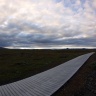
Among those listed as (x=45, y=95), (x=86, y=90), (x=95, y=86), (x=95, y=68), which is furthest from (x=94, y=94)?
(x=95, y=68)

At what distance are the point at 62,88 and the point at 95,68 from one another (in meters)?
9.55

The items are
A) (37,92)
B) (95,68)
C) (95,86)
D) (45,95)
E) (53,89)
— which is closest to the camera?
(45,95)

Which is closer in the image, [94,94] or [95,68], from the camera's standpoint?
[94,94]

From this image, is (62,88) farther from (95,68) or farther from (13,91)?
(95,68)

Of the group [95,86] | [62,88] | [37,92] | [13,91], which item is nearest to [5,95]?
[13,91]

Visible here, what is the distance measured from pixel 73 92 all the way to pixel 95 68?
10232 mm

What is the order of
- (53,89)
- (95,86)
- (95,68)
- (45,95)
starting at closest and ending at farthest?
(45,95) < (53,89) < (95,86) < (95,68)

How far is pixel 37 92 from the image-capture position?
33.7ft

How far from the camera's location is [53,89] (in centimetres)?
1096

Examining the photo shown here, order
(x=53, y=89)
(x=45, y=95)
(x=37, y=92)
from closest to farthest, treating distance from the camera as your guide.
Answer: (x=45, y=95) → (x=37, y=92) → (x=53, y=89)

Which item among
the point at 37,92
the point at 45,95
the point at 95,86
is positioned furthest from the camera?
the point at 95,86

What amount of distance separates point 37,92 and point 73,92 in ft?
7.06

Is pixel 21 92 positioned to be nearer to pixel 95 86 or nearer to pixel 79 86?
pixel 79 86

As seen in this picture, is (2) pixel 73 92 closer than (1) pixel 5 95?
No
